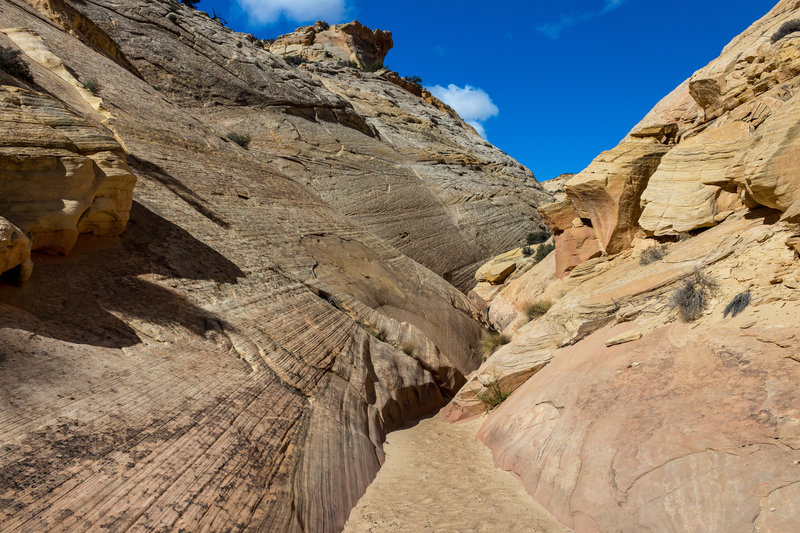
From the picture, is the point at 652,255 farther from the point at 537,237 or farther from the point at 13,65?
the point at 537,237

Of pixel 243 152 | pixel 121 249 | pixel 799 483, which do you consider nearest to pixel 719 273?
pixel 799 483

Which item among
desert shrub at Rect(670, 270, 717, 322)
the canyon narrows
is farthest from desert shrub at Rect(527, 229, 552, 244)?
desert shrub at Rect(670, 270, 717, 322)

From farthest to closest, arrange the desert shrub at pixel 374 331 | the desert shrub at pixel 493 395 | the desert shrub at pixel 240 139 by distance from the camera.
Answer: the desert shrub at pixel 240 139 → the desert shrub at pixel 374 331 → the desert shrub at pixel 493 395

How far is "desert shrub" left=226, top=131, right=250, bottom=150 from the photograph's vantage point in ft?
62.6

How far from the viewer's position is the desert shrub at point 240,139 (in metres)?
19.1

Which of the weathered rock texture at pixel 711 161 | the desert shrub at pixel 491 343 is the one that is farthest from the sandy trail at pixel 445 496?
the desert shrub at pixel 491 343

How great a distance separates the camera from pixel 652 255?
9195 mm

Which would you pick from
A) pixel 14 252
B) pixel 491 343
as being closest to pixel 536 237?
pixel 491 343

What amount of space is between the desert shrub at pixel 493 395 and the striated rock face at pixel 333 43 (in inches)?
1574

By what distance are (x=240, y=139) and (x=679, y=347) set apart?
17.2 metres

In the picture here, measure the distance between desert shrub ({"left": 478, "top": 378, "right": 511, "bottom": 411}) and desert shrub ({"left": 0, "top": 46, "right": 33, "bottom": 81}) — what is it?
10.3 m

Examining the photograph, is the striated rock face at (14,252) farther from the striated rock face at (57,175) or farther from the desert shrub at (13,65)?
the desert shrub at (13,65)

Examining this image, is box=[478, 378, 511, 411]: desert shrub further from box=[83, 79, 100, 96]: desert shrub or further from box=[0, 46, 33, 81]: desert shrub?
box=[83, 79, 100, 96]: desert shrub

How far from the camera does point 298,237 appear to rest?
12141 mm
